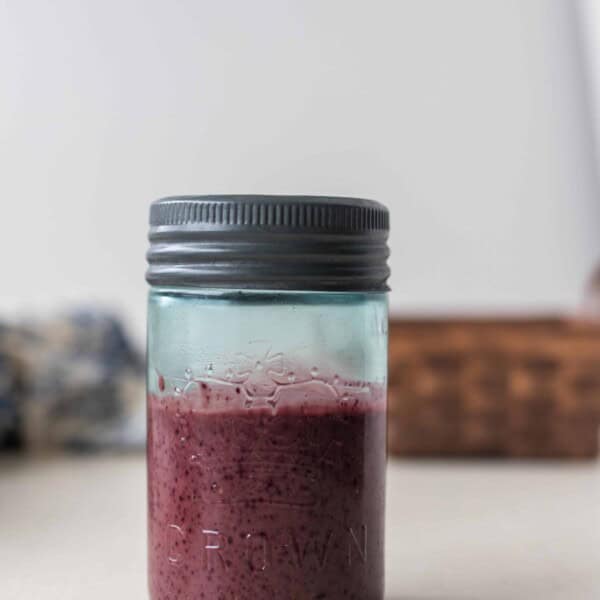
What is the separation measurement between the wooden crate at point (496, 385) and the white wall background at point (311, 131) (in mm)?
380

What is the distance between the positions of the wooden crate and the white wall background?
38 centimetres

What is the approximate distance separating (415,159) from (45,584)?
3.70 feet

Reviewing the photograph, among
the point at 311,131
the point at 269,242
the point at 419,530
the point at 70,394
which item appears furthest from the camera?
the point at 311,131

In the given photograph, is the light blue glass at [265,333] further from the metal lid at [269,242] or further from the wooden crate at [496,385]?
the wooden crate at [496,385]

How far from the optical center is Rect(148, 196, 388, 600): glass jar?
2.10 feet

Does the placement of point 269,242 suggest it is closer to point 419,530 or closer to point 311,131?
point 419,530

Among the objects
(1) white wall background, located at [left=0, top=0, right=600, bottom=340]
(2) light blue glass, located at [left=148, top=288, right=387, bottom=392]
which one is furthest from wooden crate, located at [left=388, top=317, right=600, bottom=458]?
(2) light blue glass, located at [left=148, top=288, right=387, bottom=392]

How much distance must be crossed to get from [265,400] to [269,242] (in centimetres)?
10

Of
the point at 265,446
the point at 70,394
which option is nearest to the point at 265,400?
the point at 265,446

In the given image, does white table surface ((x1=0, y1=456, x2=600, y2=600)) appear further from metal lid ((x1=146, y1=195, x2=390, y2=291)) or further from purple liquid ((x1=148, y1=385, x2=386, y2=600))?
metal lid ((x1=146, y1=195, x2=390, y2=291))

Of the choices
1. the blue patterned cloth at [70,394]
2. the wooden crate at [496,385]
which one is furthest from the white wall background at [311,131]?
the wooden crate at [496,385]

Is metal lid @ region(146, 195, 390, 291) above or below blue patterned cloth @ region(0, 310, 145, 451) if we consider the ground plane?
above

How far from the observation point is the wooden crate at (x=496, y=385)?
1.37 m

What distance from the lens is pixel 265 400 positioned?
651mm
